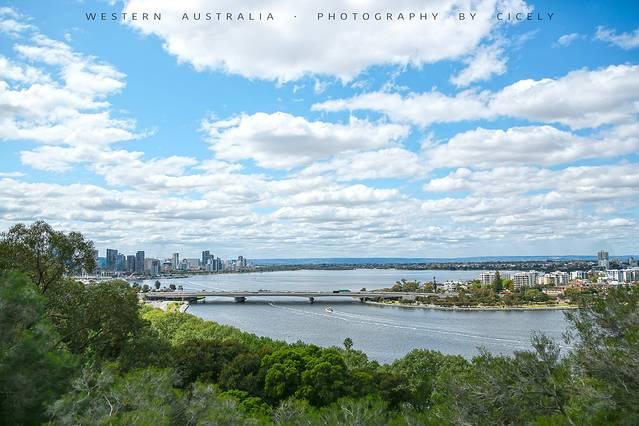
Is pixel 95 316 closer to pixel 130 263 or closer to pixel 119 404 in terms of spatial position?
pixel 119 404


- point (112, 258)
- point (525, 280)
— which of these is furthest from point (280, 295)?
point (112, 258)

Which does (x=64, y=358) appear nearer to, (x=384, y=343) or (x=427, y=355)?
(x=427, y=355)

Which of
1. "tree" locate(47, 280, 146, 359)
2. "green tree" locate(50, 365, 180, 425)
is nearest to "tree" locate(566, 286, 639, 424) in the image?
"green tree" locate(50, 365, 180, 425)

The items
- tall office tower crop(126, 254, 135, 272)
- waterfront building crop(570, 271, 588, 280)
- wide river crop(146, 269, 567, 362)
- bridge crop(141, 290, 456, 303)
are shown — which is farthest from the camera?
tall office tower crop(126, 254, 135, 272)

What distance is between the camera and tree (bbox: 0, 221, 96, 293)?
48.3ft

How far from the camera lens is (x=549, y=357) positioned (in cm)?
960

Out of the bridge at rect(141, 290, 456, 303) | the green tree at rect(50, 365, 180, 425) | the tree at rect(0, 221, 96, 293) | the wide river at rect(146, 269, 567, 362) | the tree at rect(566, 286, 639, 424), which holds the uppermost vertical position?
the tree at rect(0, 221, 96, 293)

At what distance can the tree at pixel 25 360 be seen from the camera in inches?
352

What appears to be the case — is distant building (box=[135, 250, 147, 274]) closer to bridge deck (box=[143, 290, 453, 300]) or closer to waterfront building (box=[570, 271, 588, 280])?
bridge deck (box=[143, 290, 453, 300])

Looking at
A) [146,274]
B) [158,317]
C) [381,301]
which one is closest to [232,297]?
[381,301]

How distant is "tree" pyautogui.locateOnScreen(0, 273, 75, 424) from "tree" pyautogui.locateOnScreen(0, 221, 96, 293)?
4.55 m

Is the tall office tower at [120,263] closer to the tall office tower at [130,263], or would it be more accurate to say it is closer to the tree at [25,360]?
the tall office tower at [130,263]

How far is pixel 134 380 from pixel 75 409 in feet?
5.36

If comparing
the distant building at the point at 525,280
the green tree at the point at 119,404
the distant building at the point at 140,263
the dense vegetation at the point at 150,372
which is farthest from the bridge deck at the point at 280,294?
the distant building at the point at 140,263
